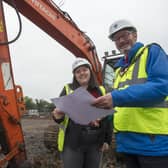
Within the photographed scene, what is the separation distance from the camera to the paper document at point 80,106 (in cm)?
227

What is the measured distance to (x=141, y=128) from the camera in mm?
2242

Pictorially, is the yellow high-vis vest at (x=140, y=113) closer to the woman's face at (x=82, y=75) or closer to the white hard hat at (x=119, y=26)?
the white hard hat at (x=119, y=26)

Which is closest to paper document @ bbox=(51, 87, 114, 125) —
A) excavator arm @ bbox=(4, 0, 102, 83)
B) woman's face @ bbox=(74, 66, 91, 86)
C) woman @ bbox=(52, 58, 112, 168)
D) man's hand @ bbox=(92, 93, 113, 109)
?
man's hand @ bbox=(92, 93, 113, 109)

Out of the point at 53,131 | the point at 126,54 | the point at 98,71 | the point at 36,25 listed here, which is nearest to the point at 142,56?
the point at 126,54

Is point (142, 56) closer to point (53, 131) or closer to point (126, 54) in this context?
point (126, 54)

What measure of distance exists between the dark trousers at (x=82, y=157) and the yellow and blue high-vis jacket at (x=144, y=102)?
3.14 ft

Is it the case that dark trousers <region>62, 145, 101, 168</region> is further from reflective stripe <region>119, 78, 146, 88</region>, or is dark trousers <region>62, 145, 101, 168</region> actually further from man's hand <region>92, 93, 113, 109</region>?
man's hand <region>92, 93, 113, 109</region>

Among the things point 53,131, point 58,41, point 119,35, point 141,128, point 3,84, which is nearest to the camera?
point 141,128

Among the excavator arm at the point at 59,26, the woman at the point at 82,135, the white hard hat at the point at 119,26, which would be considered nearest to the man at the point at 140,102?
the white hard hat at the point at 119,26

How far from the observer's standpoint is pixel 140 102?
2.13 meters

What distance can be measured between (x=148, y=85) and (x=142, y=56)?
0.25 metres

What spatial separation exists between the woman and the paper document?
0.69 m

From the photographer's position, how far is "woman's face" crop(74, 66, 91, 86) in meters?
3.34

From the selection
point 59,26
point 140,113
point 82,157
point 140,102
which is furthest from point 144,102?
point 59,26
